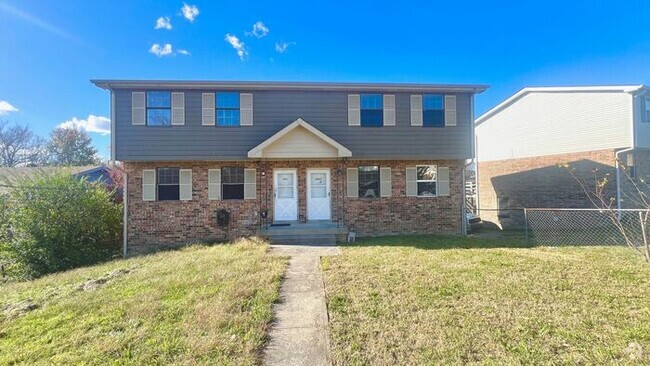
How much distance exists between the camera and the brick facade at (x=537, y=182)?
11945mm

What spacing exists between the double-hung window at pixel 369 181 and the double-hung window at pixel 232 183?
14.2 feet

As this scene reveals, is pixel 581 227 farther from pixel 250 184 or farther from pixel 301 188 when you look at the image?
pixel 250 184

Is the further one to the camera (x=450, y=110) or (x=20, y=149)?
(x=20, y=149)

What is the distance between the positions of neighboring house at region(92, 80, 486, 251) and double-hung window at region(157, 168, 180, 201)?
0.04 metres

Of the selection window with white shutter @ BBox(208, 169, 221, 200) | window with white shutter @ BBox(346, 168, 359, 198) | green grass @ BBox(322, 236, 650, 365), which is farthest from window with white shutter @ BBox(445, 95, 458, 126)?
window with white shutter @ BBox(208, 169, 221, 200)

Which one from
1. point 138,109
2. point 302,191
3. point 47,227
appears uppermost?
point 138,109

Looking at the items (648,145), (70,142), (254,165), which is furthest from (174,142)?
(70,142)

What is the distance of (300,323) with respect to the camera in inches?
150

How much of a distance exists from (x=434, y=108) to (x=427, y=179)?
2.60 meters

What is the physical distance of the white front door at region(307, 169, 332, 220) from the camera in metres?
10.7

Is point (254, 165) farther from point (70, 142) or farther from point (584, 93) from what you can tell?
point (70, 142)

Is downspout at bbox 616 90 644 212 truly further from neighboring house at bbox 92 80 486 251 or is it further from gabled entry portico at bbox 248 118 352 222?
gabled entry portico at bbox 248 118 352 222

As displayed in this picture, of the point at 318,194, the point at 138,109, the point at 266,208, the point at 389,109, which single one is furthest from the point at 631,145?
the point at 138,109

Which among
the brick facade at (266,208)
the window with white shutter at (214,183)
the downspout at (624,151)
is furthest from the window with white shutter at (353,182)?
the downspout at (624,151)
